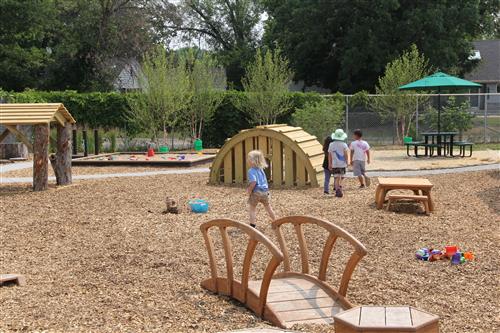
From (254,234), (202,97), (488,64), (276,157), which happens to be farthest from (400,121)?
(488,64)

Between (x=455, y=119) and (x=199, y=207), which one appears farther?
(x=455, y=119)

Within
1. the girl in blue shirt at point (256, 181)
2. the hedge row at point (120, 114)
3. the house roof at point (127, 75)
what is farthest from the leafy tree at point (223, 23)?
the girl in blue shirt at point (256, 181)

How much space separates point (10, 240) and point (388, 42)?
34.0 m

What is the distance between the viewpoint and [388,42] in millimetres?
40969

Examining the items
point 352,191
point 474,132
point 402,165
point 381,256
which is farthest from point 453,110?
point 381,256

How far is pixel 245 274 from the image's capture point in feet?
21.6

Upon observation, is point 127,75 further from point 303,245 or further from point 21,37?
point 303,245

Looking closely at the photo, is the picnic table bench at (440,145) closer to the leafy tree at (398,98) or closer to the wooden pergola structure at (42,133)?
the leafy tree at (398,98)

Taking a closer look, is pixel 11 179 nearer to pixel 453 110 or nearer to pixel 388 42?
pixel 453 110

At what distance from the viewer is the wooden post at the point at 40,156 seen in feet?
50.5

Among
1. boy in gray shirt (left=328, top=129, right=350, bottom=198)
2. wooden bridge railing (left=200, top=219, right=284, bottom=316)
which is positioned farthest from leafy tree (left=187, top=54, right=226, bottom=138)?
wooden bridge railing (left=200, top=219, right=284, bottom=316)

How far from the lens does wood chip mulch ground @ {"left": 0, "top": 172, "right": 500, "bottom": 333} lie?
6188 mm

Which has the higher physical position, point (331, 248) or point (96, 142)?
point (96, 142)

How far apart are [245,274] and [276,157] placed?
30.9 ft
